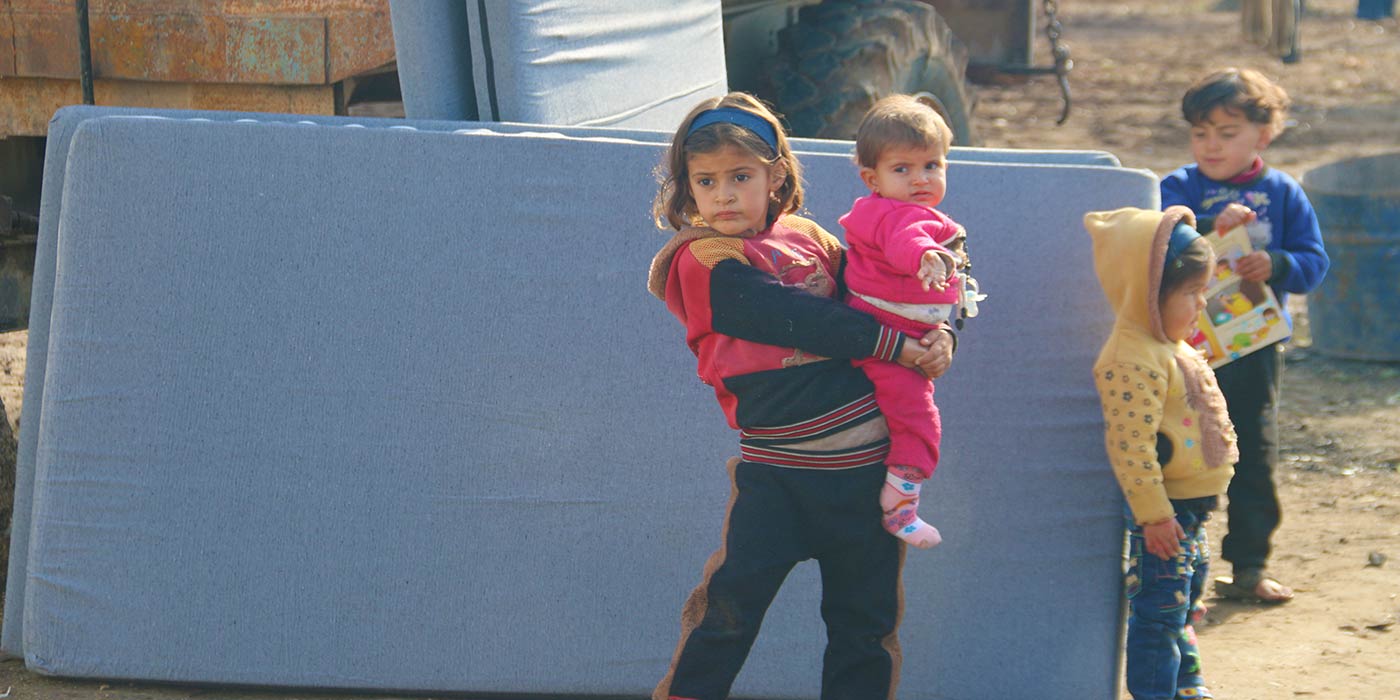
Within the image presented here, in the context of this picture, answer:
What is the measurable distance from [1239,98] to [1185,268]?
2.60 ft

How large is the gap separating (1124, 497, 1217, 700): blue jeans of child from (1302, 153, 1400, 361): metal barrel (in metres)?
3.55

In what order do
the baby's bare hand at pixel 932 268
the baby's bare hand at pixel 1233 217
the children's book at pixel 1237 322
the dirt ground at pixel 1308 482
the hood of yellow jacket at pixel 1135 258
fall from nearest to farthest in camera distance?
the baby's bare hand at pixel 932 268, the hood of yellow jacket at pixel 1135 258, the dirt ground at pixel 1308 482, the baby's bare hand at pixel 1233 217, the children's book at pixel 1237 322

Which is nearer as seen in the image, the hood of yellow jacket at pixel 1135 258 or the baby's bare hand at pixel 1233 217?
the hood of yellow jacket at pixel 1135 258

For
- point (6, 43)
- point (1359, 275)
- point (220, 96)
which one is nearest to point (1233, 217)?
point (220, 96)

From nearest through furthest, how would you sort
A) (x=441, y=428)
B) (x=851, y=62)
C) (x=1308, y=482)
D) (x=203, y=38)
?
1. (x=441, y=428)
2. (x=203, y=38)
3. (x=1308, y=482)
4. (x=851, y=62)

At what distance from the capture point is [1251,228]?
382 cm

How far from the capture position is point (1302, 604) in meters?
4.02

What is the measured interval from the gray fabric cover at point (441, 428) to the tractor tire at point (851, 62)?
2.30 meters

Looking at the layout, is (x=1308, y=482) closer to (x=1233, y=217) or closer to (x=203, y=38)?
(x=1233, y=217)

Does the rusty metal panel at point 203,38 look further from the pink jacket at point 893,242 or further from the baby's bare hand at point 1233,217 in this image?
the baby's bare hand at point 1233,217

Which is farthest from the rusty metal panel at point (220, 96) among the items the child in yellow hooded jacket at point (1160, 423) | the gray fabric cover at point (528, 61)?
the child in yellow hooded jacket at point (1160, 423)

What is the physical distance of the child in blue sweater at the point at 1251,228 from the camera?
372cm

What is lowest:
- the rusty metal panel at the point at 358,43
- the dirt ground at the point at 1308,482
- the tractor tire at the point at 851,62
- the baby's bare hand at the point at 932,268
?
→ the dirt ground at the point at 1308,482

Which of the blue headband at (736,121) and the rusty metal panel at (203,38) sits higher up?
the rusty metal panel at (203,38)
